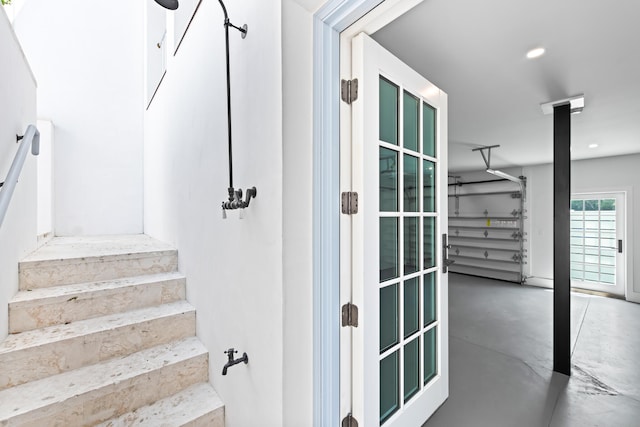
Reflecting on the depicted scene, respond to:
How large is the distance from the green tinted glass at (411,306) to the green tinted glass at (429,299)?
0.27 ft

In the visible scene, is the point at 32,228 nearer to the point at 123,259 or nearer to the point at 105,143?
the point at 123,259

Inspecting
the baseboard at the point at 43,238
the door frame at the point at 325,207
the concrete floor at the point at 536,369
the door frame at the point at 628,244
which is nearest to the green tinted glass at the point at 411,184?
the door frame at the point at 325,207

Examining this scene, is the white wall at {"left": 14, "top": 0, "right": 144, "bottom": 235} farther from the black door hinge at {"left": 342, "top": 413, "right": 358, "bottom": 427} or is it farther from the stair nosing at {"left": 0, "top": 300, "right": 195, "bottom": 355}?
the black door hinge at {"left": 342, "top": 413, "right": 358, "bottom": 427}

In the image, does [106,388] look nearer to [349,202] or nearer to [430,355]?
[349,202]

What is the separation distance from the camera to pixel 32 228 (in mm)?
2189

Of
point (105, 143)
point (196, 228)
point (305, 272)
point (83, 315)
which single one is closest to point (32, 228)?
point (83, 315)

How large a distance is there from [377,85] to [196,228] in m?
1.49

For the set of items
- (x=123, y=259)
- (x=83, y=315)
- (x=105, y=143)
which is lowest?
(x=83, y=315)

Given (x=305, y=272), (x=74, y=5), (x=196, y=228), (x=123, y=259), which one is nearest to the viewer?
(x=305, y=272)

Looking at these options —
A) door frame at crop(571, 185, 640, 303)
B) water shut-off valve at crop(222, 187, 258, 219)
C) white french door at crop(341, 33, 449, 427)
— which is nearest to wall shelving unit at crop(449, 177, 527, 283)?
door frame at crop(571, 185, 640, 303)

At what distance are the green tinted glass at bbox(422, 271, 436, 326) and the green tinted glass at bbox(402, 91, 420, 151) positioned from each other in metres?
0.78

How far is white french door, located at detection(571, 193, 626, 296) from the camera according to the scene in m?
5.05

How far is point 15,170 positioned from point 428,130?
207 cm

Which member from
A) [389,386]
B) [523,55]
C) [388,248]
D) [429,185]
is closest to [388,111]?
[429,185]
